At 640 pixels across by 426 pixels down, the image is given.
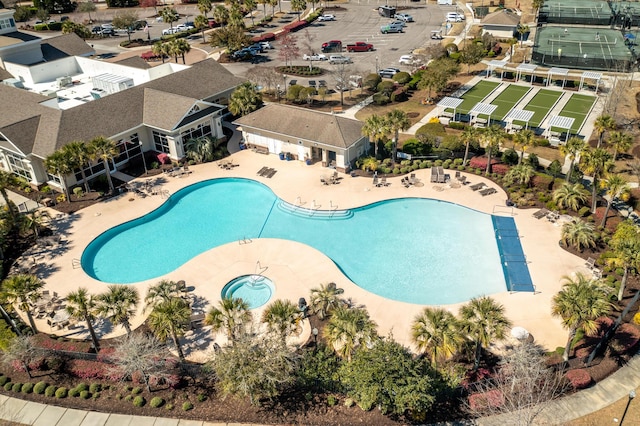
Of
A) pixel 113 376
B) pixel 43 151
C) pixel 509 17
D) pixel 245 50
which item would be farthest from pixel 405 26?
pixel 113 376

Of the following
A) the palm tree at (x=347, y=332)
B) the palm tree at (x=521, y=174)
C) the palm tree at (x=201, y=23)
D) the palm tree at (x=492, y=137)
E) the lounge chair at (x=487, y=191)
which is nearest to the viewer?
the palm tree at (x=347, y=332)

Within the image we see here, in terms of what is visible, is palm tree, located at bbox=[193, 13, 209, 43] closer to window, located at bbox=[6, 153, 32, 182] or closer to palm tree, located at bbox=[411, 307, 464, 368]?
window, located at bbox=[6, 153, 32, 182]

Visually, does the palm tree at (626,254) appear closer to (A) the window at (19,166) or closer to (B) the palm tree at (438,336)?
(B) the palm tree at (438,336)

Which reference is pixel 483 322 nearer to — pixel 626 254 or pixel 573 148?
pixel 626 254

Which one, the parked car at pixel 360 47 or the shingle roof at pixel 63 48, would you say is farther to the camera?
the parked car at pixel 360 47

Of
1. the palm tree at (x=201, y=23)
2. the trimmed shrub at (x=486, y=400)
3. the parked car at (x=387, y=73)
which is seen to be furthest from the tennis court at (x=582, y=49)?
the palm tree at (x=201, y=23)

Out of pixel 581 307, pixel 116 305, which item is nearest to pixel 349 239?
pixel 581 307
